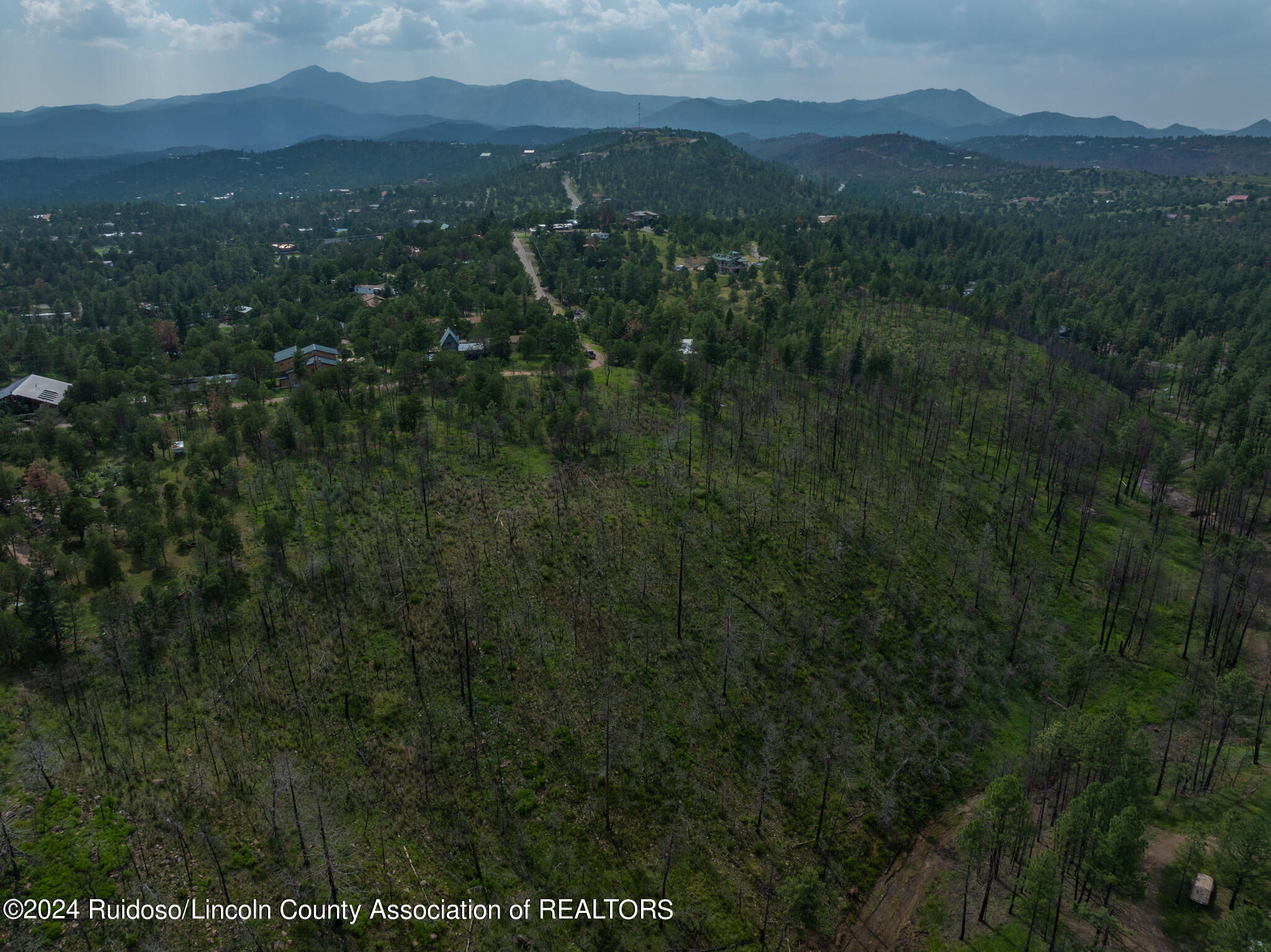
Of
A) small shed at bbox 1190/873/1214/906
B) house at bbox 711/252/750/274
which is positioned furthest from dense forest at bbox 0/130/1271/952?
house at bbox 711/252/750/274

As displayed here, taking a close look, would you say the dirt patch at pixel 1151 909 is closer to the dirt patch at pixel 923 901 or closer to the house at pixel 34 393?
the dirt patch at pixel 923 901

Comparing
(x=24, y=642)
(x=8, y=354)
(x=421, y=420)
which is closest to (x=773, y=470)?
(x=421, y=420)

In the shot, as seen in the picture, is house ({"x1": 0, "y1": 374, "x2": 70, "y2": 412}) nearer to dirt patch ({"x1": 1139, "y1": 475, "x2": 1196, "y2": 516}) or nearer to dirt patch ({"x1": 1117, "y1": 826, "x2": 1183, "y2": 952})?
dirt patch ({"x1": 1117, "y1": 826, "x2": 1183, "y2": 952})

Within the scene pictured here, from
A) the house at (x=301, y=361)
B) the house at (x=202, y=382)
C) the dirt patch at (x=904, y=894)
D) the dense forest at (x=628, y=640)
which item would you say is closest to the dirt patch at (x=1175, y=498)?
the dense forest at (x=628, y=640)

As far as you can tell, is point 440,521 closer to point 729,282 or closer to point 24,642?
point 24,642

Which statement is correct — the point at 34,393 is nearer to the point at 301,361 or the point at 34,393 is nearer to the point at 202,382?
the point at 202,382

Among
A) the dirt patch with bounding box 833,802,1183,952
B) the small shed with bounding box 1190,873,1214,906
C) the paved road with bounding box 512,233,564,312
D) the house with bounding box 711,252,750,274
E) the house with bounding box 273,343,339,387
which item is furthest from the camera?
the house with bounding box 711,252,750,274

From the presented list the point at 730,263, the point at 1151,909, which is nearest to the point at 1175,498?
the point at 1151,909
